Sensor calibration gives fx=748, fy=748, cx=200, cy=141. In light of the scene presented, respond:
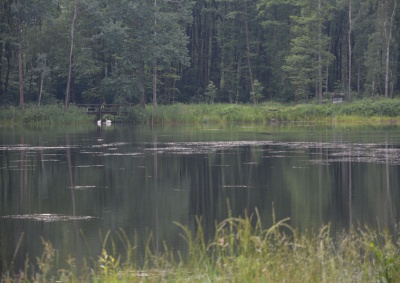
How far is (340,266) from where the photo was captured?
8.57 meters

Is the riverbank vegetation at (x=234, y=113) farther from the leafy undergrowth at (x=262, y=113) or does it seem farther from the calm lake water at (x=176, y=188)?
the calm lake water at (x=176, y=188)

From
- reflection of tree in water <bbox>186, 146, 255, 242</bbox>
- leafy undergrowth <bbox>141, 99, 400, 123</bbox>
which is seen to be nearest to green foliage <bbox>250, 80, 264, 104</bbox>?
leafy undergrowth <bbox>141, 99, 400, 123</bbox>

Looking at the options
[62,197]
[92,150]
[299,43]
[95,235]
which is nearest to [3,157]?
[92,150]

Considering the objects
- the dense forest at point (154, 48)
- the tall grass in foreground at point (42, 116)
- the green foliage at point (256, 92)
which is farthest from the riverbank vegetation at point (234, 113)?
the green foliage at point (256, 92)

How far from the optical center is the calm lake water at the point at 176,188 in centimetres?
1487

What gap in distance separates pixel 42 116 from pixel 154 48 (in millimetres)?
15052

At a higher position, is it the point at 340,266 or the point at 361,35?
the point at 361,35

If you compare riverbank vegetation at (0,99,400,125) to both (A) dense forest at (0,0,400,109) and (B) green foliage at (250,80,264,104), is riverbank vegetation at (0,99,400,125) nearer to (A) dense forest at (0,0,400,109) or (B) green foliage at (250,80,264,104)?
(A) dense forest at (0,0,400,109)

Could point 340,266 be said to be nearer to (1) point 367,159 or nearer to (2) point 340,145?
(1) point 367,159

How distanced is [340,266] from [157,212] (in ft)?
28.7

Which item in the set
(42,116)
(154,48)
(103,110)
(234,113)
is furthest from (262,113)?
(42,116)

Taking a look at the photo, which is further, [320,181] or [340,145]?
[340,145]

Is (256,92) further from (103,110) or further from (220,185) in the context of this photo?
(220,185)

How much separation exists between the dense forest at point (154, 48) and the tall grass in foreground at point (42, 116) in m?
1.61
